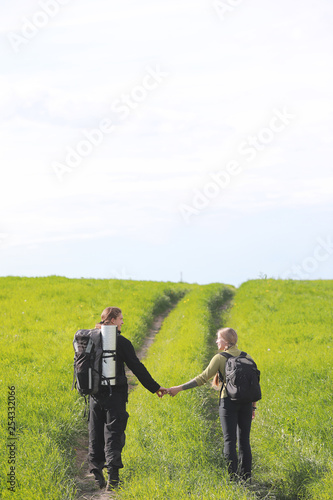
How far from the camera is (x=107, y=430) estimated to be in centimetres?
714

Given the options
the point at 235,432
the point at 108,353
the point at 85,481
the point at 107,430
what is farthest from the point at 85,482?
the point at 235,432

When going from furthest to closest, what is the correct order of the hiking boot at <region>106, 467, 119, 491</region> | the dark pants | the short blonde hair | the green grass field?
the short blonde hair < the dark pants < the hiking boot at <region>106, 467, 119, 491</region> < the green grass field

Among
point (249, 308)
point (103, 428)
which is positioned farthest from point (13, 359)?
point (249, 308)

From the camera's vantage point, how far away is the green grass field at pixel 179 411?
6.84 meters

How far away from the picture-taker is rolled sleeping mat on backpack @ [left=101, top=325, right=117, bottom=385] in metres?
7.07

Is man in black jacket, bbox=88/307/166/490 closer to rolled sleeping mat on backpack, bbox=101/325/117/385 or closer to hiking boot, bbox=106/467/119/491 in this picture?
hiking boot, bbox=106/467/119/491

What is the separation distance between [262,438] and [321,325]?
9.56m

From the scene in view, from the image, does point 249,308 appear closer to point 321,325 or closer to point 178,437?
point 321,325

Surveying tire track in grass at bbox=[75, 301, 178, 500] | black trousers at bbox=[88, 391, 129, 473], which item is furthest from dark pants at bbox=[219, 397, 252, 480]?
tire track in grass at bbox=[75, 301, 178, 500]

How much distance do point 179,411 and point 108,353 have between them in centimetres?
299

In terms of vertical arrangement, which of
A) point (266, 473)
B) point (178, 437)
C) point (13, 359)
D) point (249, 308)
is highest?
point (249, 308)

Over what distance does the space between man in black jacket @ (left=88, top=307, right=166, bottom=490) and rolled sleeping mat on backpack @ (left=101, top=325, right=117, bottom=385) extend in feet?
0.38

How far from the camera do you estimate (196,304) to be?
76.7 ft

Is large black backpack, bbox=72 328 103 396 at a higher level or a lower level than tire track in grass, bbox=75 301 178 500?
higher
